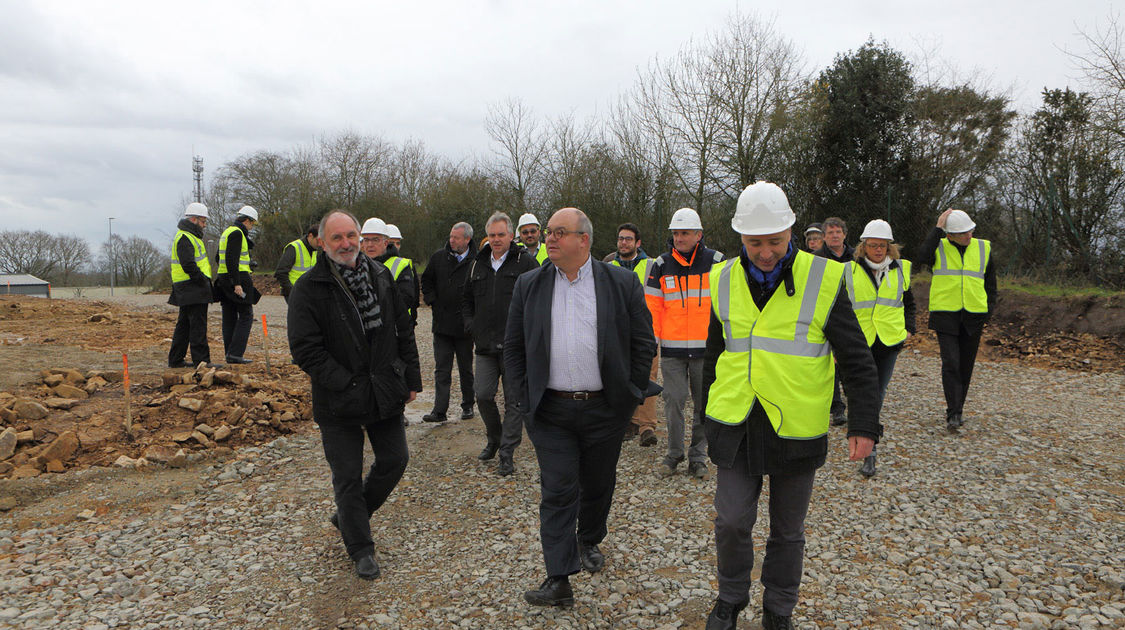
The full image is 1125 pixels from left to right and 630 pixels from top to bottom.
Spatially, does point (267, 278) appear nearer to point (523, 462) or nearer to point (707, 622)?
point (523, 462)

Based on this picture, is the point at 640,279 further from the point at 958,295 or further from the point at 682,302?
the point at 958,295

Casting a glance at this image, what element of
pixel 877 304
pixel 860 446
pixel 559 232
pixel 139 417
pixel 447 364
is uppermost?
pixel 559 232

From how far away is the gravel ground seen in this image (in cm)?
347

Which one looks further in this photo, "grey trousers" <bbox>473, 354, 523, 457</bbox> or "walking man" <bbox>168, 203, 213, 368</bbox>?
"walking man" <bbox>168, 203, 213, 368</bbox>

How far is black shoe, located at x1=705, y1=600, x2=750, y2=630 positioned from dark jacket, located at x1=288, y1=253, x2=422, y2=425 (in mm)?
2030

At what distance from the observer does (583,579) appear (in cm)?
381

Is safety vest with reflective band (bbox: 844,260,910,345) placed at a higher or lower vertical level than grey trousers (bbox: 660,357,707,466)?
higher

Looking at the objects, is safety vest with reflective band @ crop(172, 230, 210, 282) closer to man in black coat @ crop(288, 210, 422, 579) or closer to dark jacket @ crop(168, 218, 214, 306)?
dark jacket @ crop(168, 218, 214, 306)

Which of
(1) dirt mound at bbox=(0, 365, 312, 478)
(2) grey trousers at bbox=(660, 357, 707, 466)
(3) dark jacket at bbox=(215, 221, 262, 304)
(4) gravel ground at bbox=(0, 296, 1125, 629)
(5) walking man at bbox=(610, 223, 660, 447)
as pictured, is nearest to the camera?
(4) gravel ground at bbox=(0, 296, 1125, 629)

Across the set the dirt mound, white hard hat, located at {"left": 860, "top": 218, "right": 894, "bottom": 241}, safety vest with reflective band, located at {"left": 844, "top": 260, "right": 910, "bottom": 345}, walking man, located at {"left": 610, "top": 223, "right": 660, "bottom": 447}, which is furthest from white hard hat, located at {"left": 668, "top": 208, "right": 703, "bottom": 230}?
the dirt mound

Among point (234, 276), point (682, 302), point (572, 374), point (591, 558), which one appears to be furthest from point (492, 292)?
point (234, 276)

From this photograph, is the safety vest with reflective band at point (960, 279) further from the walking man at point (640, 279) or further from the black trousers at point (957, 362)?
the walking man at point (640, 279)

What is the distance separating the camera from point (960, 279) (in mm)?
6488

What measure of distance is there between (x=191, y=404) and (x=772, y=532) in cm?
574
